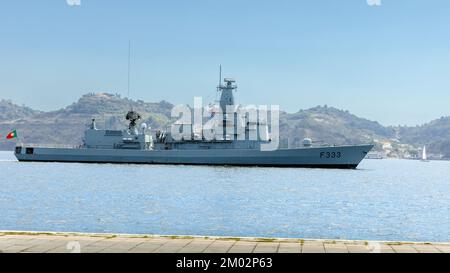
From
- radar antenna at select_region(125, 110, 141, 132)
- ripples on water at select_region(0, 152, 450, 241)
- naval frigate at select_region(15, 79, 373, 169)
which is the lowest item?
ripples on water at select_region(0, 152, 450, 241)

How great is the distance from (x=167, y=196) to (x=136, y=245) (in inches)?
1219

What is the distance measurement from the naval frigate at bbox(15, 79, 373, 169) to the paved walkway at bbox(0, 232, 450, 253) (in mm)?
80474

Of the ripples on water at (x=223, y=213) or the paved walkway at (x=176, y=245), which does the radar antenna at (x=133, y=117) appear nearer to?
the ripples on water at (x=223, y=213)

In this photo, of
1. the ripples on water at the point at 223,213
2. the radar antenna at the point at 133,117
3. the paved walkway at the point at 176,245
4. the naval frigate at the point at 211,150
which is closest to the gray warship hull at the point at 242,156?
the naval frigate at the point at 211,150

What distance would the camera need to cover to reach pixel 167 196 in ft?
137

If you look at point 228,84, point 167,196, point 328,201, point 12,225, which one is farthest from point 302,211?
point 228,84

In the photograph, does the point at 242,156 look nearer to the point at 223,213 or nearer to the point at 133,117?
the point at 133,117

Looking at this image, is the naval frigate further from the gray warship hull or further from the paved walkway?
the paved walkway

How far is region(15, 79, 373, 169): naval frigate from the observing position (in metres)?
93.6

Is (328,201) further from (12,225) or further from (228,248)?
(228,248)

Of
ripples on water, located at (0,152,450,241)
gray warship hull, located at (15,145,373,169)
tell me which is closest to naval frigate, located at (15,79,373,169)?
gray warship hull, located at (15,145,373,169)

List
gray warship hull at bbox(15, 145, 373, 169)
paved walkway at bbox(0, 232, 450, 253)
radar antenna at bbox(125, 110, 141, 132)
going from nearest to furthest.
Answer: paved walkway at bbox(0, 232, 450, 253) → gray warship hull at bbox(15, 145, 373, 169) → radar antenna at bbox(125, 110, 141, 132)

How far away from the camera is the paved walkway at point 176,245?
10.6m

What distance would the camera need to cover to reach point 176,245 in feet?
36.9
